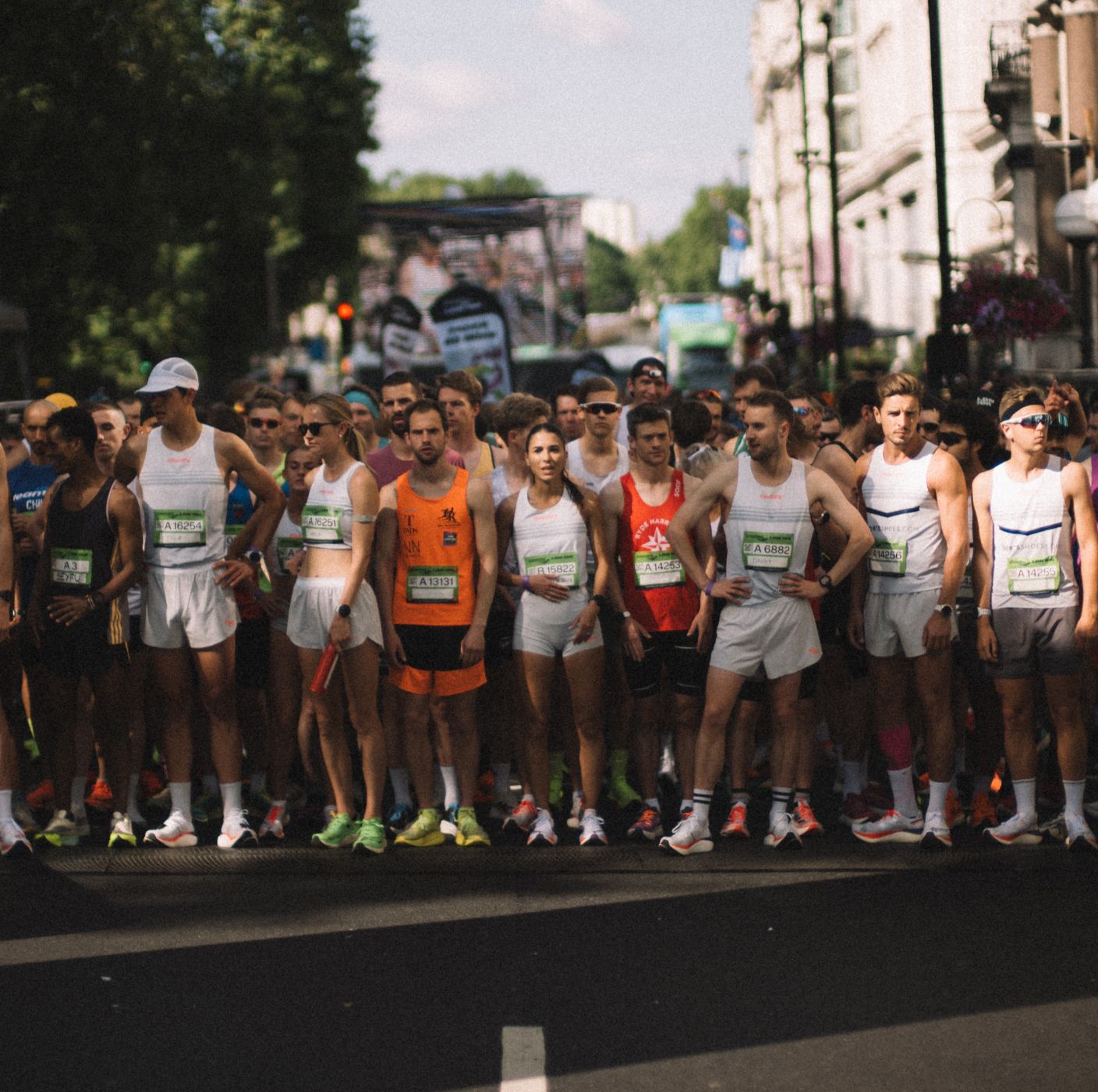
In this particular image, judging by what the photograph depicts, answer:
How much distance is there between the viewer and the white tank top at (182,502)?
27.1 ft

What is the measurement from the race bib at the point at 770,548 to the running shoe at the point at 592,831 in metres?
1.33

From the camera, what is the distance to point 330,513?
823 centimetres

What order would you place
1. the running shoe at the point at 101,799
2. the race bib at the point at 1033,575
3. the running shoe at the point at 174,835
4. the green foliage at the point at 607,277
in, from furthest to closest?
the green foliage at the point at 607,277 < the running shoe at the point at 101,799 < the running shoe at the point at 174,835 < the race bib at the point at 1033,575

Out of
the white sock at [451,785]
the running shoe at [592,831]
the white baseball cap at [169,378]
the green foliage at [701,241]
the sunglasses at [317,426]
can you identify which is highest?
the green foliage at [701,241]

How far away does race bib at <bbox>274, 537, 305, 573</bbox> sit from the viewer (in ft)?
28.5

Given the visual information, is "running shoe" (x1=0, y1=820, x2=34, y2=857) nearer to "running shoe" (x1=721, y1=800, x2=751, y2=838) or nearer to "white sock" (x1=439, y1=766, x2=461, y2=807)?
"white sock" (x1=439, y1=766, x2=461, y2=807)

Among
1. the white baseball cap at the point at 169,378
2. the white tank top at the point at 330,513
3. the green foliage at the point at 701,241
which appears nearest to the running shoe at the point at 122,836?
the white tank top at the point at 330,513

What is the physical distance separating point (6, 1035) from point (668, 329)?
53.9 metres

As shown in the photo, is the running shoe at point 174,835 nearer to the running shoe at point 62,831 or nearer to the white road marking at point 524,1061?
the running shoe at point 62,831

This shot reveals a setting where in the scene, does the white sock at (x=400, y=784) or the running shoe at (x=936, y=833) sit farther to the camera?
the white sock at (x=400, y=784)

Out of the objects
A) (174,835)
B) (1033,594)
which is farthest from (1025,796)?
(174,835)

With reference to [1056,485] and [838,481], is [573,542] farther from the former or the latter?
[1056,485]

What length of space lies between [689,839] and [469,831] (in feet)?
3.33

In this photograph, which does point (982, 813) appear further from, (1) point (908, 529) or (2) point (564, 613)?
(2) point (564, 613)
